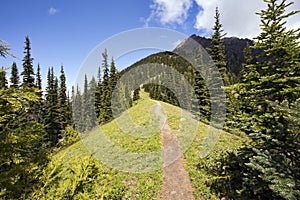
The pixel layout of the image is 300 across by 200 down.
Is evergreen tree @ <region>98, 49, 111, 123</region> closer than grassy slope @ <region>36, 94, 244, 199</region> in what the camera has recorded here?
No

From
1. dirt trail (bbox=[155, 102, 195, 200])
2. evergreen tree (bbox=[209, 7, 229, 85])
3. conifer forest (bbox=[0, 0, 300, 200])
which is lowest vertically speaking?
dirt trail (bbox=[155, 102, 195, 200])

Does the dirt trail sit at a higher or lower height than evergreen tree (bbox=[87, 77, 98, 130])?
lower

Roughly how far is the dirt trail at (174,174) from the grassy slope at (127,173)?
1.43 feet

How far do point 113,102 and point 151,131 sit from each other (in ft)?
95.7

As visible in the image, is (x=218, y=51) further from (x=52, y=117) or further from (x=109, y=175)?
(x=52, y=117)

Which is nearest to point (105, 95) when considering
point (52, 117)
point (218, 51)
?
point (52, 117)

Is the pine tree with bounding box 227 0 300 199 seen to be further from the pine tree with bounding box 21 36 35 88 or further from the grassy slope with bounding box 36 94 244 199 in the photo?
the pine tree with bounding box 21 36 35 88

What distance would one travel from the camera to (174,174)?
14.6 meters

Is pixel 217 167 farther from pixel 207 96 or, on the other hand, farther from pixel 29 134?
pixel 207 96

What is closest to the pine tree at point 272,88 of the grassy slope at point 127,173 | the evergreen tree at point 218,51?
the grassy slope at point 127,173

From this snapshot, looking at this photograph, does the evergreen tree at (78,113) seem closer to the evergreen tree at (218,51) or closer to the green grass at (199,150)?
the green grass at (199,150)

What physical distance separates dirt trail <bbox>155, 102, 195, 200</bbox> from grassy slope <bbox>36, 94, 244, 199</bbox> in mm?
437

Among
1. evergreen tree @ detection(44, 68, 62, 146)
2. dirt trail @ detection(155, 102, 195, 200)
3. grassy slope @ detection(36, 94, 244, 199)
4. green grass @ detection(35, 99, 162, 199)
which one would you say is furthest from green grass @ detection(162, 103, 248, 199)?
evergreen tree @ detection(44, 68, 62, 146)

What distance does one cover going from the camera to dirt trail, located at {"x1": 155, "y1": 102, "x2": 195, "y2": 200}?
488 inches
